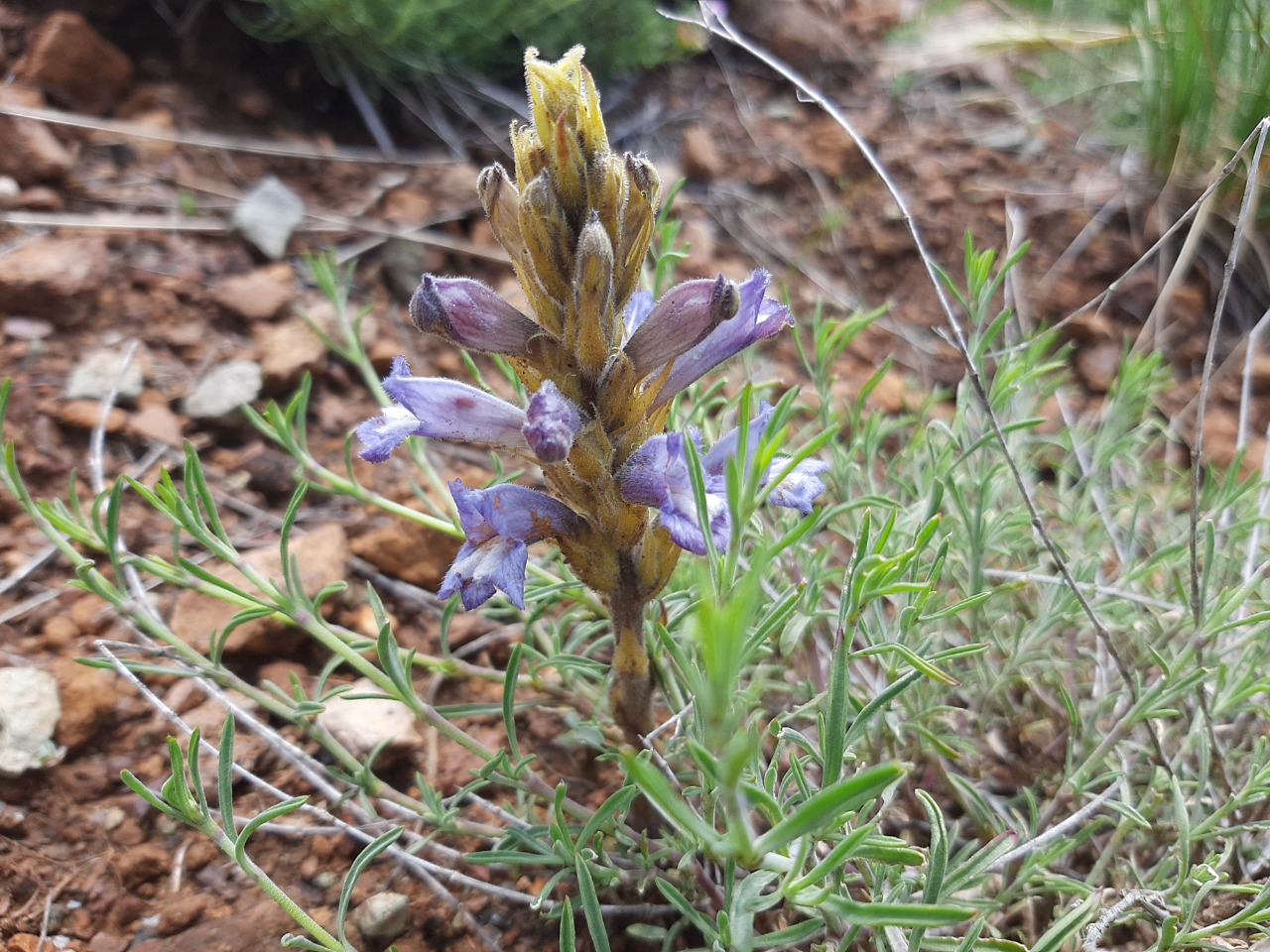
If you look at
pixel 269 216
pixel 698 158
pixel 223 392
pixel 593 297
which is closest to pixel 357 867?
pixel 593 297

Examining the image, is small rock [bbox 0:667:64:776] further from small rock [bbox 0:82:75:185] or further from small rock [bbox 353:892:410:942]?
small rock [bbox 0:82:75:185]

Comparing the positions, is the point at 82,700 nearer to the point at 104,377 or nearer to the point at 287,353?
the point at 104,377

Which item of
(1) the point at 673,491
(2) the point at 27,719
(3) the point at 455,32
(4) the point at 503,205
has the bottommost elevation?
(2) the point at 27,719

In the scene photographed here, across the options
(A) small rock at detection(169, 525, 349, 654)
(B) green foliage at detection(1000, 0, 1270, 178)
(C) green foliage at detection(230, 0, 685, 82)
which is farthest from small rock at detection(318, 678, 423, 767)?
(B) green foliage at detection(1000, 0, 1270, 178)

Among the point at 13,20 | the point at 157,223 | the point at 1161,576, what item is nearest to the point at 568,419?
the point at 1161,576

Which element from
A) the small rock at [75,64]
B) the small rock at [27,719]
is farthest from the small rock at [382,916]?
the small rock at [75,64]

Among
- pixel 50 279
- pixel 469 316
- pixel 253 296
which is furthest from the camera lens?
pixel 253 296

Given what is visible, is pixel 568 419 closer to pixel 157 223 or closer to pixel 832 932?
pixel 832 932
